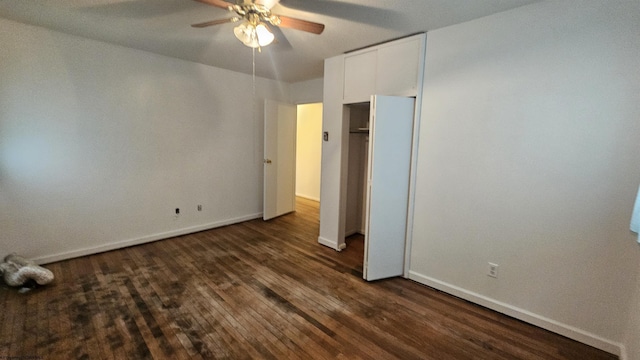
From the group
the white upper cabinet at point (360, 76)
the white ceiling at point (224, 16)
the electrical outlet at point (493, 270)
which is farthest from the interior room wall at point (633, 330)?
the white upper cabinet at point (360, 76)

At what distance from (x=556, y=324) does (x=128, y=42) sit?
501cm

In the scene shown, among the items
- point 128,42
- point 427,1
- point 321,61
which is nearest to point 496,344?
point 427,1

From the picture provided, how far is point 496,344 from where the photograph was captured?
1882 mm

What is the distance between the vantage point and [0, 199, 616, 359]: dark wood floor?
5.84 feet

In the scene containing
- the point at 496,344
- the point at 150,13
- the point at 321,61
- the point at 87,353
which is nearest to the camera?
the point at 87,353

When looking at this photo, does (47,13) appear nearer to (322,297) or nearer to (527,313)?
(322,297)

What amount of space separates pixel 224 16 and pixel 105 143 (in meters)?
2.18

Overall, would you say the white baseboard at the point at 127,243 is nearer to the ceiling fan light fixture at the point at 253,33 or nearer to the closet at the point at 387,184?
the closet at the point at 387,184

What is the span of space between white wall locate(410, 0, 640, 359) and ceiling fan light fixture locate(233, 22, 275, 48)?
1589mm

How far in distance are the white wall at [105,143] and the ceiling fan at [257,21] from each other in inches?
78.9

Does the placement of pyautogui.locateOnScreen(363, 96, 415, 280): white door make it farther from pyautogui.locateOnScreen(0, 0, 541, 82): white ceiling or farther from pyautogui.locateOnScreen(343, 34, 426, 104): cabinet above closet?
pyautogui.locateOnScreen(0, 0, 541, 82): white ceiling

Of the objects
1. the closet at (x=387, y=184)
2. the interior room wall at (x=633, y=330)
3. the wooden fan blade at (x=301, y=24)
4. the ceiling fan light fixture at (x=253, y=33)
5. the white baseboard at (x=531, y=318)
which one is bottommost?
the white baseboard at (x=531, y=318)

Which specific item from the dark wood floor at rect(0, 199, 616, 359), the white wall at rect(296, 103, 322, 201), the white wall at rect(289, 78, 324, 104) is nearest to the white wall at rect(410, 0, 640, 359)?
the dark wood floor at rect(0, 199, 616, 359)

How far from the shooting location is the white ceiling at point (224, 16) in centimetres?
210
